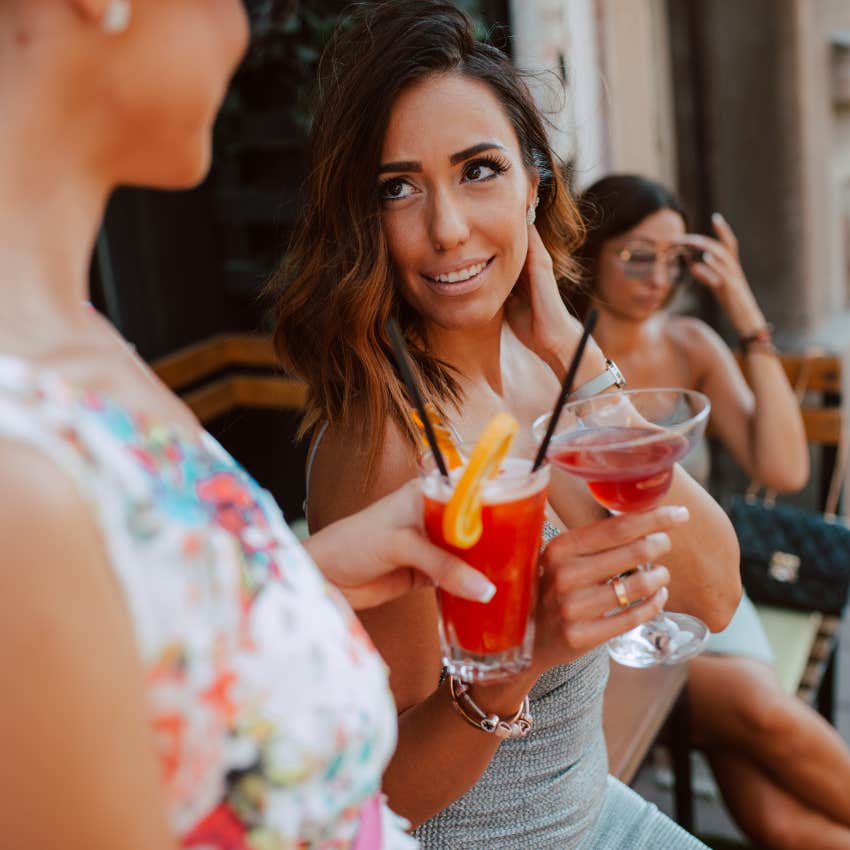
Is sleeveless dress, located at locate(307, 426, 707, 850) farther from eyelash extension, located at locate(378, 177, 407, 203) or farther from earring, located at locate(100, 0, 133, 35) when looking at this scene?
earring, located at locate(100, 0, 133, 35)

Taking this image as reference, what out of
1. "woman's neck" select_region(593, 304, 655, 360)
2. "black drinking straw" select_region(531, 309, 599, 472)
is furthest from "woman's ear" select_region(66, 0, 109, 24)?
"woman's neck" select_region(593, 304, 655, 360)

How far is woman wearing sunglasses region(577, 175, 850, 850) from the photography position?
2.53 m

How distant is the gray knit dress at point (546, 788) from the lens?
1644mm

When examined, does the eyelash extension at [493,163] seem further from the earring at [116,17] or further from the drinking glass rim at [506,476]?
the earring at [116,17]

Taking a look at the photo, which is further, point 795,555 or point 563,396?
point 795,555

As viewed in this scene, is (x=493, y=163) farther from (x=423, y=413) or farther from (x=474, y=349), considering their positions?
(x=423, y=413)

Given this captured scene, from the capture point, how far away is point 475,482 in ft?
3.56

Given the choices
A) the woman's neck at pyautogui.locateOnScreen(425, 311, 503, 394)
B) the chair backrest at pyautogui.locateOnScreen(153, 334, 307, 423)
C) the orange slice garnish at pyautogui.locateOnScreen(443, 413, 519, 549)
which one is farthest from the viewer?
the chair backrest at pyautogui.locateOnScreen(153, 334, 307, 423)

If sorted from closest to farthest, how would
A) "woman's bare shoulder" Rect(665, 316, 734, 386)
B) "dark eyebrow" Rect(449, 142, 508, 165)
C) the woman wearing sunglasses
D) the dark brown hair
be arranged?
1. "dark eyebrow" Rect(449, 142, 508, 165)
2. the woman wearing sunglasses
3. the dark brown hair
4. "woman's bare shoulder" Rect(665, 316, 734, 386)

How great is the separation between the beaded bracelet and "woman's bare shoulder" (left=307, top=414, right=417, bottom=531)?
0.37 m

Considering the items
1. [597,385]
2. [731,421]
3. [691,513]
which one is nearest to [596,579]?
[691,513]

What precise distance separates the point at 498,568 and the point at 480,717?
1.02 feet

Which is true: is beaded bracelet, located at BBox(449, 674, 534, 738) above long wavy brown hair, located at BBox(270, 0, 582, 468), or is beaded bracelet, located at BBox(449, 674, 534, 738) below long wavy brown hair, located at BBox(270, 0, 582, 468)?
below

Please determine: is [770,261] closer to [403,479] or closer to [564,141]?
[564,141]
